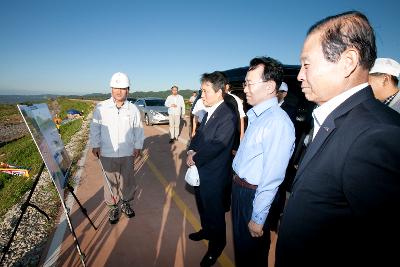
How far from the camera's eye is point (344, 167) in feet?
3.29

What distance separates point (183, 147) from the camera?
991 cm

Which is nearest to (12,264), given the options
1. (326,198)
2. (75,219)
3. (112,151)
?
(75,219)

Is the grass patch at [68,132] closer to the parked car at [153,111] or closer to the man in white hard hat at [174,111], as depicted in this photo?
the parked car at [153,111]

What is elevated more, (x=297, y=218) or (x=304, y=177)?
(x=304, y=177)

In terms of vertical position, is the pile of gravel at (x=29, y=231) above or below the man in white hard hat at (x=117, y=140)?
below

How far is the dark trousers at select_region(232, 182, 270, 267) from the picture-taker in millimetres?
2377

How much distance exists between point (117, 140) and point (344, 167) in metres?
3.83

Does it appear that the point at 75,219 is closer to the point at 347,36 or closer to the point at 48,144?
the point at 48,144

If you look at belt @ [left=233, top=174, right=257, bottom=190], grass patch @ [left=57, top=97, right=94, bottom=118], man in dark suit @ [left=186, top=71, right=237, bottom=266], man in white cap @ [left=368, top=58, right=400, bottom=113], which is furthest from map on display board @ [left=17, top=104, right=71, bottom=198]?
grass patch @ [left=57, top=97, right=94, bottom=118]

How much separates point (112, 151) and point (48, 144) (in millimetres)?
1410

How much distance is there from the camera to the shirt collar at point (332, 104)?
120 centimetres

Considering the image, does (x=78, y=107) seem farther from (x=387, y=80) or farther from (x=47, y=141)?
(x=387, y=80)

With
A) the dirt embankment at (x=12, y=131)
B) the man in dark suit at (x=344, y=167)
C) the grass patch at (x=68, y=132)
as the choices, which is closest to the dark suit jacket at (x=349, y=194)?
the man in dark suit at (x=344, y=167)

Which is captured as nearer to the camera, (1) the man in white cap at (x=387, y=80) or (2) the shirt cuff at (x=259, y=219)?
(2) the shirt cuff at (x=259, y=219)
